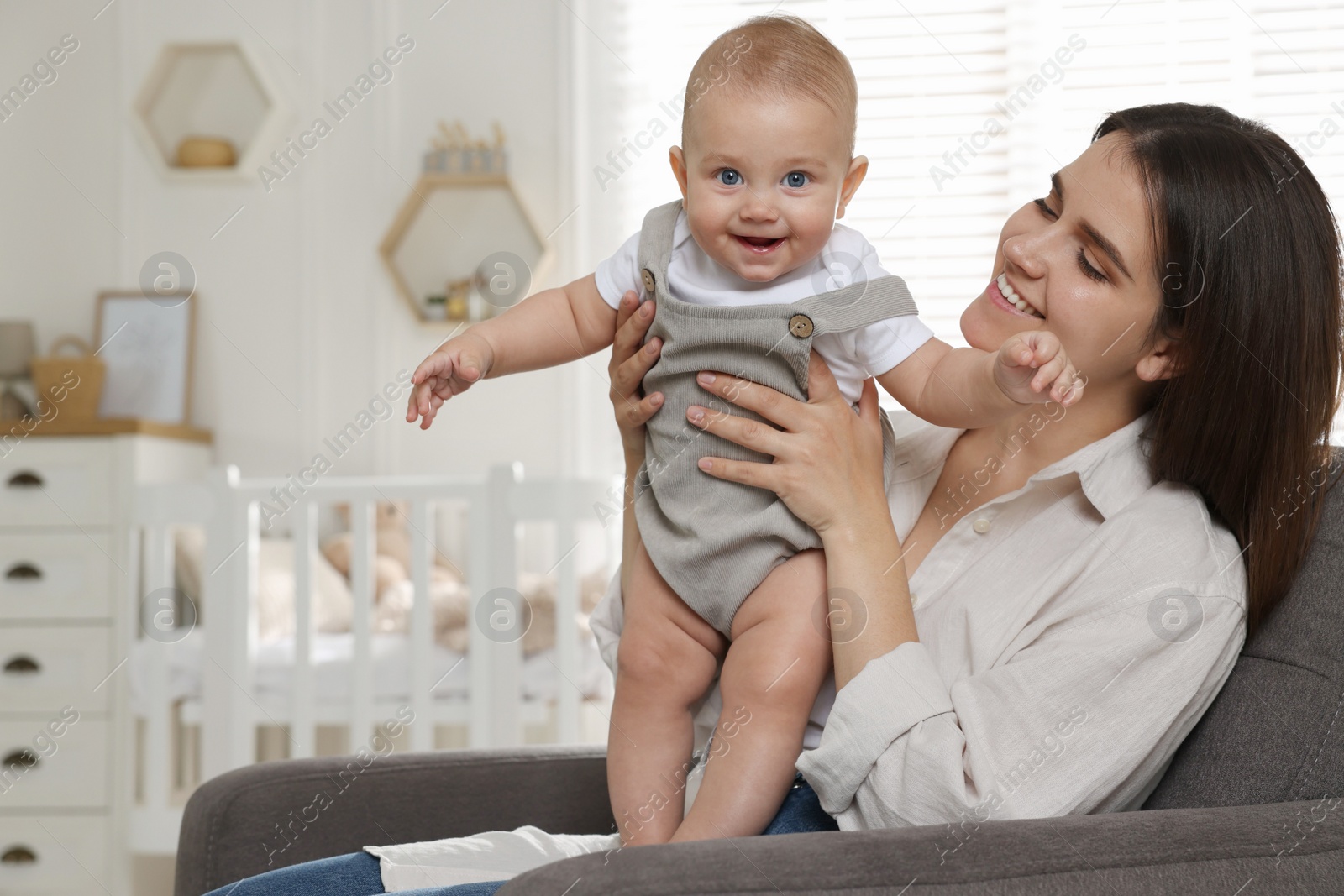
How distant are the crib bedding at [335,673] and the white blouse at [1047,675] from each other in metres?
1.53

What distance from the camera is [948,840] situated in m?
0.73

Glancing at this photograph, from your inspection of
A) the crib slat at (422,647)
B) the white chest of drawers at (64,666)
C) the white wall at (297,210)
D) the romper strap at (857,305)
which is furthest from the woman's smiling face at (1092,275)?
the white wall at (297,210)

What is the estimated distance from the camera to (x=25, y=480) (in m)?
2.69

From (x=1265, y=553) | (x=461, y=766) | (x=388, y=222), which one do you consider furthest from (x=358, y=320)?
(x=1265, y=553)

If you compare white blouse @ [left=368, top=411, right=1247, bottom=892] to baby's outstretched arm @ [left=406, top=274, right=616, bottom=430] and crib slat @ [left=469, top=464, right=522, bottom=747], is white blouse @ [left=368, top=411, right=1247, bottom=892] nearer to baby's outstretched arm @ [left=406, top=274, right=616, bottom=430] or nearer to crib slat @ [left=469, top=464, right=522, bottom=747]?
baby's outstretched arm @ [left=406, top=274, right=616, bottom=430]

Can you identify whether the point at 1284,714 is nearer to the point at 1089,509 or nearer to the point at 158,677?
the point at 1089,509

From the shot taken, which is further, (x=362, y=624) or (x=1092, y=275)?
(x=362, y=624)

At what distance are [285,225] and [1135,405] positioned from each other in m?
3.10

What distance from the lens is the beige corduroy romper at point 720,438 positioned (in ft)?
3.37

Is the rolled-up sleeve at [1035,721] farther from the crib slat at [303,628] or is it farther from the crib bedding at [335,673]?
the crib slat at [303,628]

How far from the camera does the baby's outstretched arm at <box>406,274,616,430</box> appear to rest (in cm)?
104

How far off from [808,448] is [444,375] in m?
0.36

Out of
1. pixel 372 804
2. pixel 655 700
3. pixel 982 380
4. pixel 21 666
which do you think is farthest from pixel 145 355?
pixel 982 380

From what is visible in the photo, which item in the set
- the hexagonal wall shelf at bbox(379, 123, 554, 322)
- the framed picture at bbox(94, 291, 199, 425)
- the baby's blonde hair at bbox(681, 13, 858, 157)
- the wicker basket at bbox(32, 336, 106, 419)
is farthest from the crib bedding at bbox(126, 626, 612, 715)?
the baby's blonde hair at bbox(681, 13, 858, 157)
